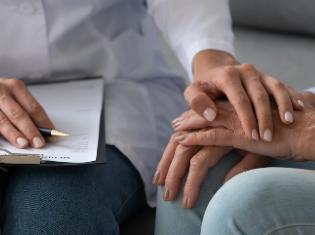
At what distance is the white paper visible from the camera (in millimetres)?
729

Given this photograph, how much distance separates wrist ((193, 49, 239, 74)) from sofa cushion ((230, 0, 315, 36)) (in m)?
0.48

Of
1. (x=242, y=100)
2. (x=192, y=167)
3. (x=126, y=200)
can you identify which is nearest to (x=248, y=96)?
(x=242, y=100)

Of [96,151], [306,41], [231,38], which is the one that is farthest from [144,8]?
[306,41]

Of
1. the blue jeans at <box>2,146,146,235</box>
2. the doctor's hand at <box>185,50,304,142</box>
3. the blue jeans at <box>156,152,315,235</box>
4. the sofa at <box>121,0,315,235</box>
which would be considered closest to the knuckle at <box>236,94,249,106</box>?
the doctor's hand at <box>185,50,304,142</box>

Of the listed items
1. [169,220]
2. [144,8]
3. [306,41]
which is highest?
[144,8]

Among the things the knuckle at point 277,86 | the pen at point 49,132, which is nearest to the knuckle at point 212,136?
the knuckle at point 277,86

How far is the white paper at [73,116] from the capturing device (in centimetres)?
73

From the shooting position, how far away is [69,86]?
3.14ft

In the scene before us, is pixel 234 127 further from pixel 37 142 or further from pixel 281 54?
pixel 281 54

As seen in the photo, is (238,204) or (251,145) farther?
(251,145)

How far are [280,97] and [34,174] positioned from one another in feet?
1.15

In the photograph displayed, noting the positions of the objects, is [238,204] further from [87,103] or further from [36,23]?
[36,23]

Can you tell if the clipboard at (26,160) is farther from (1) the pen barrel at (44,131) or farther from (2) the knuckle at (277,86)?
(2) the knuckle at (277,86)

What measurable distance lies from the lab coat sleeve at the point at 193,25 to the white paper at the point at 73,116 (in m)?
0.16
